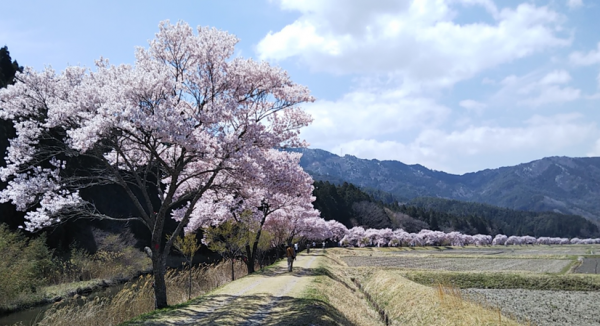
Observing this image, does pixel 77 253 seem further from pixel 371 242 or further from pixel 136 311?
pixel 371 242

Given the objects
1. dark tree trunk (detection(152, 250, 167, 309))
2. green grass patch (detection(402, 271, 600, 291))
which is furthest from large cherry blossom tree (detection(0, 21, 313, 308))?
green grass patch (detection(402, 271, 600, 291))

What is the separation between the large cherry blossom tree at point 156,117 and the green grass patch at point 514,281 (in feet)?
61.6

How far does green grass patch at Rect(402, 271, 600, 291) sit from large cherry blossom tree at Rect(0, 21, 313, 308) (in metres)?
18.8

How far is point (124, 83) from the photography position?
1362cm

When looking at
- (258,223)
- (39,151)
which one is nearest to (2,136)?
(258,223)

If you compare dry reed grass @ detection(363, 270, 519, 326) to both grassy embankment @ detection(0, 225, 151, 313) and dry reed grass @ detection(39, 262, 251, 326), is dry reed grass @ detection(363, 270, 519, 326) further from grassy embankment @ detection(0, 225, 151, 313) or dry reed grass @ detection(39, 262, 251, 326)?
grassy embankment @ detection(0, 225, 151, 313)

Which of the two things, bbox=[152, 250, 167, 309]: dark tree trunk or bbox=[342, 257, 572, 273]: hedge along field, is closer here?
bbox=[152, 250, 167, 309]: dark tree trunk

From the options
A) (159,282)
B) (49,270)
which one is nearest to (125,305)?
(159,282)

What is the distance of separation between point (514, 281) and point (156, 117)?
2830cm

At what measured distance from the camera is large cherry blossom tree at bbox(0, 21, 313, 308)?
13352 millimetres

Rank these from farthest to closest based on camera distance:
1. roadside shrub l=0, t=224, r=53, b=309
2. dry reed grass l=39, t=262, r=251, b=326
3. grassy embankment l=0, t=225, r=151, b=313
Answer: grassy embankment l=0, t=225, r=151, b=313 → roadside shrub l=0, t=224, r=53, b=309 → dry reed grass l=39, t=262, r=251, b=326

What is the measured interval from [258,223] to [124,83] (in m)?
19.8

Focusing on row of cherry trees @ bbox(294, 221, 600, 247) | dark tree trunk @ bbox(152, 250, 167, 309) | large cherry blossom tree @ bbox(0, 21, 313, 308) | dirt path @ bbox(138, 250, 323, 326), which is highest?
large cherry blossom tree @ bbox(0, 21, 313, 308)

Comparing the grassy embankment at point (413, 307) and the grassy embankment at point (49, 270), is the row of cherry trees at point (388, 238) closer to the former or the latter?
the grassy embankment at point (49, 270)
